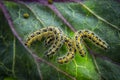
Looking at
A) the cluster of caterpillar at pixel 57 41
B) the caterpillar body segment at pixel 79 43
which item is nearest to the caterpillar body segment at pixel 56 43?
the cluster of caterpillar at pixel 57 41

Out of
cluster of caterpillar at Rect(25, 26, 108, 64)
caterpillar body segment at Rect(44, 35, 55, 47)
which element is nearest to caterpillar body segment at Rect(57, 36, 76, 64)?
cluster of caterpillar at Rect(25, 26, 108, 64)

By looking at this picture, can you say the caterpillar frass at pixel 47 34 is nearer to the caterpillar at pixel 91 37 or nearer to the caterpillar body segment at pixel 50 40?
the caterpillar body segment at pixel 50 40

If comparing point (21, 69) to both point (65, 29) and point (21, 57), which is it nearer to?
Answer: point (21, 57)

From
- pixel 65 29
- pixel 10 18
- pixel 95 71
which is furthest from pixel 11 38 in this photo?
pixel 95 71

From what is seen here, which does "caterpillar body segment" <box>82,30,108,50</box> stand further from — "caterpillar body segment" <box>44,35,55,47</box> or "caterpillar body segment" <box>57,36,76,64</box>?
"caterpillar body segment" <box>44,35,55,47</box>

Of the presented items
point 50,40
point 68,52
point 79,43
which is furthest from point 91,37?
point 50,40

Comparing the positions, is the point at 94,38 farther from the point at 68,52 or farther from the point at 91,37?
the point at 68,52

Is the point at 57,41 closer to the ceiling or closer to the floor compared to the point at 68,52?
closer to the ceiling
